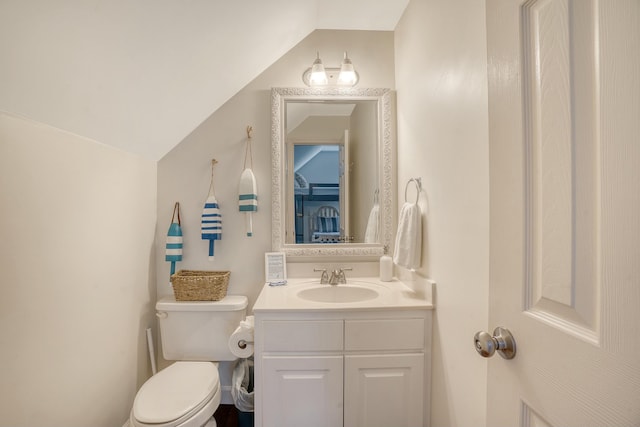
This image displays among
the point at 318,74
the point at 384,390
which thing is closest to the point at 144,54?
the point at 318,74

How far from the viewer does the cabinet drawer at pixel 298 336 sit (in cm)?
127

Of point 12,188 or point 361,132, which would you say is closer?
point 12,188

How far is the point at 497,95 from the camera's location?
0.64 m

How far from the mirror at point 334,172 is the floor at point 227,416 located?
3.35 feet

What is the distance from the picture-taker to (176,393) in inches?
48.8

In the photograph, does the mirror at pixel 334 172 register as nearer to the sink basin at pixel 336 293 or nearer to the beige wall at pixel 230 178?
the beige wall at pixel 230 178

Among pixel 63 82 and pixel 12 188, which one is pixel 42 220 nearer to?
pixel 12 188

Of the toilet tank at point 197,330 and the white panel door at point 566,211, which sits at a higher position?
the white panel door at point 566,211

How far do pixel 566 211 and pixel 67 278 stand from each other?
154cm

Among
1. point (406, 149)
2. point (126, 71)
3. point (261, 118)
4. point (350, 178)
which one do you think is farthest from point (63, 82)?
point (406, 149)

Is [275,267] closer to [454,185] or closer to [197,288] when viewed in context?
[197,288]

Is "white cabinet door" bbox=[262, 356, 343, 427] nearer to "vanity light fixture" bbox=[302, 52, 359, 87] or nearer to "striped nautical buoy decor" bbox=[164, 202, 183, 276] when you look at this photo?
"striped nautical buoy decor" bbox=[164, 202, 183, 276]

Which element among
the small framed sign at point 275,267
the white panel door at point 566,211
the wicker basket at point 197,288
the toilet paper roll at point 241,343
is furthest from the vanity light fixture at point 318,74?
the toilet paper roll at point 241,343

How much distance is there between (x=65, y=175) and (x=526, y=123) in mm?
1482
